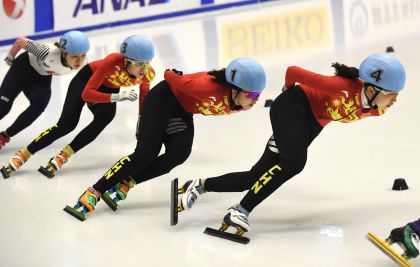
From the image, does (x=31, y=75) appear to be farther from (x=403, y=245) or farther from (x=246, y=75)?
(x=403, y=245)

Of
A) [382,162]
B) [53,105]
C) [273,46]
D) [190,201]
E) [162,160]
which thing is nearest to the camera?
[190,201]

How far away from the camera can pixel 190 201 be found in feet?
14.3

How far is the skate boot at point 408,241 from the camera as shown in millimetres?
3506

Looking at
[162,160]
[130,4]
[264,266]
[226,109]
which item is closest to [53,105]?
[162,160]

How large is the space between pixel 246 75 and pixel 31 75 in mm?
2743

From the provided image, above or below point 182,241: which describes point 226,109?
above

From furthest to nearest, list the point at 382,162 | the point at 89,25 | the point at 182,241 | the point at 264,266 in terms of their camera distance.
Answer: the point at 89,25, the point at 382,162, the point at 182,241, the point at 264,266

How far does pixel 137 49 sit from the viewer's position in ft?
16.1

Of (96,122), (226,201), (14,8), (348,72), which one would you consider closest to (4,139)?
(96,122)

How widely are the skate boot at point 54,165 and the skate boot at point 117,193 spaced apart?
949mm

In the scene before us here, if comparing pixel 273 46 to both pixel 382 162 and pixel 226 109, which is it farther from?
pixel 226 109

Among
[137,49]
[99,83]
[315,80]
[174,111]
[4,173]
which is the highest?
[137,49]

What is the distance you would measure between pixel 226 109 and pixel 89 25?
→ 27.5 feet

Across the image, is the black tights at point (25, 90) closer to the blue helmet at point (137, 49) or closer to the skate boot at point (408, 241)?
the blue helmet at point (137, 49)
